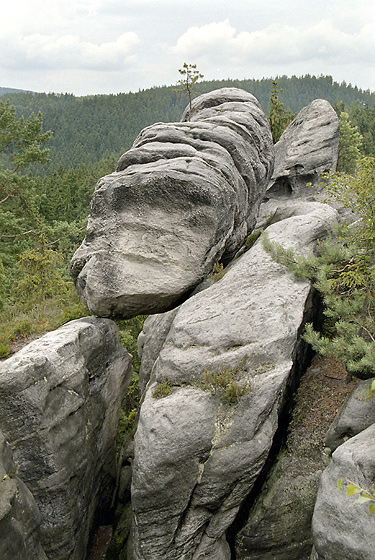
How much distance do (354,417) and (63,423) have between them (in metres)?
7.34

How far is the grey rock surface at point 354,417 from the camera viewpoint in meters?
9.56

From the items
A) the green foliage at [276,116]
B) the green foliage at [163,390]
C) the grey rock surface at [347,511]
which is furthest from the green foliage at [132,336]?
the green foliage at [276,116]

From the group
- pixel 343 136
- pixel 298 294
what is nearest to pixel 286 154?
pixel 298 294

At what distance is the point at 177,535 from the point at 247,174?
11990mm

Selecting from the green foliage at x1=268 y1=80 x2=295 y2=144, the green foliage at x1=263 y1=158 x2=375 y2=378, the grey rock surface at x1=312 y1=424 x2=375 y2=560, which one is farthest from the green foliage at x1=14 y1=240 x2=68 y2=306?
the green foliage at x1=268 y1=80 x2=295 y2=144

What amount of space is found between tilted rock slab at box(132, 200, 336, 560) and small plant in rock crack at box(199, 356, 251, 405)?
0.06 metres

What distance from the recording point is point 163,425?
32.0 feet

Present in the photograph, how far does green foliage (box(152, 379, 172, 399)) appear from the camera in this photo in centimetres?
1039

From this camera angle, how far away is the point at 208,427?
9.72 metres

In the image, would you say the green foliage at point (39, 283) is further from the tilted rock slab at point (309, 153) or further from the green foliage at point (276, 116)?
the green foliage at point (276, 116)

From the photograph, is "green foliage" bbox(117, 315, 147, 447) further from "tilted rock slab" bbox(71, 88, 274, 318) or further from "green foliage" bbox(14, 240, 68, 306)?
"tilted rock slab" bbox(71, 88, 274, 318)

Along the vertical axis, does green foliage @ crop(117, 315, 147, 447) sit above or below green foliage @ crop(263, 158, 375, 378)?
below

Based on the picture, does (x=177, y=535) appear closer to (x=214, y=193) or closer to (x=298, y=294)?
(x=298, y=294)

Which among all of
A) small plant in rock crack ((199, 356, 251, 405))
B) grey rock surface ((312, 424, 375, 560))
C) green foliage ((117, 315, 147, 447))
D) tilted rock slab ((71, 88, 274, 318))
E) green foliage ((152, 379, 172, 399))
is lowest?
green foliage ((117, 315, 147, 447))
